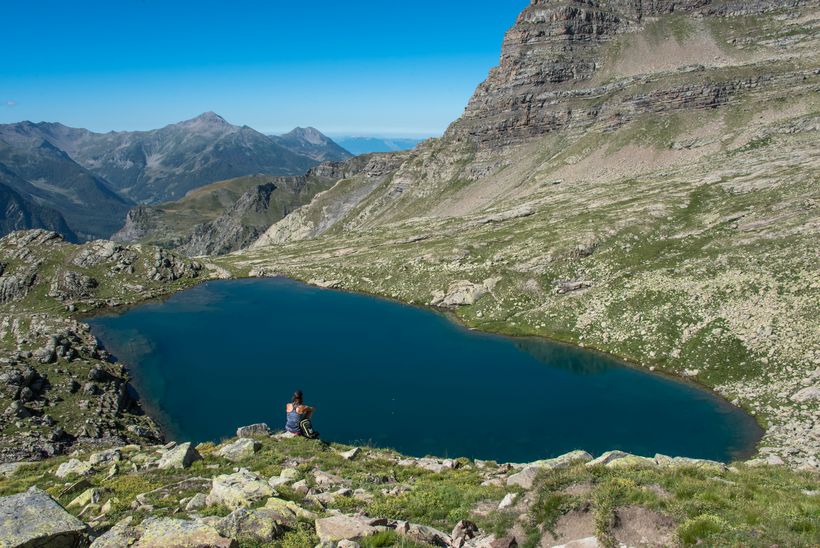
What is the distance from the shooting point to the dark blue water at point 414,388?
51.5 m

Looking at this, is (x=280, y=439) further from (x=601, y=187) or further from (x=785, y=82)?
(x=785, y=82)

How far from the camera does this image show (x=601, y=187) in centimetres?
14750

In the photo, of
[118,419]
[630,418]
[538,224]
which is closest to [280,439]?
[118,419]

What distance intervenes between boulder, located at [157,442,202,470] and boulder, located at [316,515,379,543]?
12.7 m

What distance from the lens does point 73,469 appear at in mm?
27703

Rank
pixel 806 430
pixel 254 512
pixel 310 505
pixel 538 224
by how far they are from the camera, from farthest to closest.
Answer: pixel 538 224, pixel 806 430, pixel 310 505, pixel 254 512

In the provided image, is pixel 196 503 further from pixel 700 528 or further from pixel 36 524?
pixel 700 528

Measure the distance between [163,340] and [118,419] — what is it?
116ft

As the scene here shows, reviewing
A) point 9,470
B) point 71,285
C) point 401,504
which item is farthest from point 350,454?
point 71,285

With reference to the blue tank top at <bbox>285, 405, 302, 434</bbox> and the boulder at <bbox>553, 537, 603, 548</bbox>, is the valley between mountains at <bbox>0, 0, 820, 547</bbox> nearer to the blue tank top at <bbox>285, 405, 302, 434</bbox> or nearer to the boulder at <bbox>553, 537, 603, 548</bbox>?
the boulder at <bbox>553, 537, 603, 548</bbox>

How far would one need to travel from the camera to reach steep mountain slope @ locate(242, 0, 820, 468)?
61.0 meters

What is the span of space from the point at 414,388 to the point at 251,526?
158 ft

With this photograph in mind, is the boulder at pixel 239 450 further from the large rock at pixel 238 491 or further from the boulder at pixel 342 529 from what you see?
the boulder at pixel 342 529

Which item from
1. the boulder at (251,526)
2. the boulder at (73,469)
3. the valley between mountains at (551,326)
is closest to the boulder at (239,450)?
the valley between mountains at (551,326)
